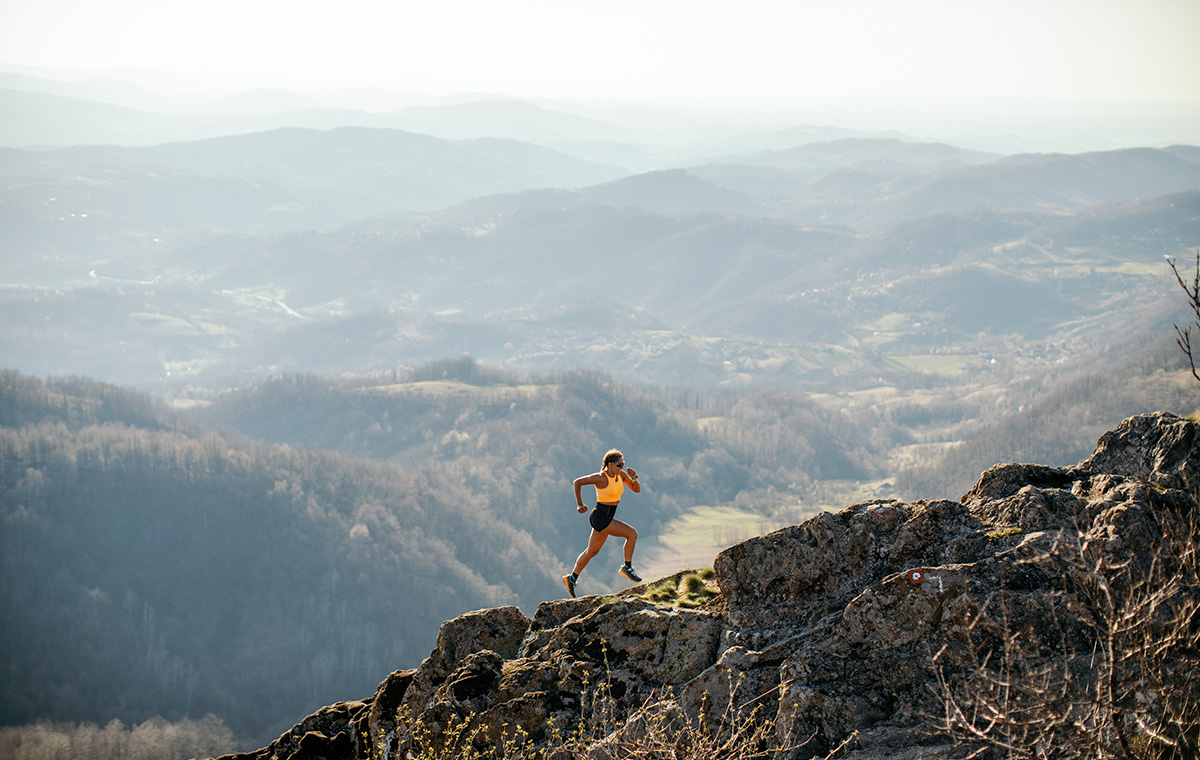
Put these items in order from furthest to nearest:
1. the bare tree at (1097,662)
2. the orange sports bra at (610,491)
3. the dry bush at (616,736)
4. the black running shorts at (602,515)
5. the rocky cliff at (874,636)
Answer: the orange sports bra at (610,491) → the black running shorts at (602,515) → the dry bush at (616,736) → the rocky cliff at (874,636) → the bare tree at (1097,662)

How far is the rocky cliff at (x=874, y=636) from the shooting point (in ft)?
52.6

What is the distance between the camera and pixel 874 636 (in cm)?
1856

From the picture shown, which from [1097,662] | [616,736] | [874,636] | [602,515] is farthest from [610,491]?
[1097,662]

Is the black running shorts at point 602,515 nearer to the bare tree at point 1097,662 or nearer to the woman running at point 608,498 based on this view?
the woman running at point 608,498

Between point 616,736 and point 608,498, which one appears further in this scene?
point 608,498

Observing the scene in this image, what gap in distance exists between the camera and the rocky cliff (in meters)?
16.0

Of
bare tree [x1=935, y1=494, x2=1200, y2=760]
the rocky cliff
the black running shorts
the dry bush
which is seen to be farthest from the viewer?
the black running shorts

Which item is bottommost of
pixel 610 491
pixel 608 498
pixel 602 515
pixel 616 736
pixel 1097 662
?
pixel 616 736

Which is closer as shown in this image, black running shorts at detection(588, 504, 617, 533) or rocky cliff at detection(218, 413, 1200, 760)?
rocky cliff at detection(218, 413, 1200, 760)

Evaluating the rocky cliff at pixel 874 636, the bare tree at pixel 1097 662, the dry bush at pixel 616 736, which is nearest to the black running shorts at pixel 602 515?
the rocky cliff at pixel 874 636

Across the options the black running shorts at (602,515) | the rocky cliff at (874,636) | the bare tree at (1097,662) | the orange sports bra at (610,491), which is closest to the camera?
the bare tree at (1097,662)

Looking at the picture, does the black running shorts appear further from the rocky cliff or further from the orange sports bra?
the rocky cliff

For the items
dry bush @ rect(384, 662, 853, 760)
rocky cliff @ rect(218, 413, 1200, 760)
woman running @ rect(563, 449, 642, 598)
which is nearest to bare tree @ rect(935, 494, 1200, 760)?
rocky cliff @ rect(218, 413, 1200, 760)

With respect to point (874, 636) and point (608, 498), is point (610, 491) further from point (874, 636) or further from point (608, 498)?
point (874, 636)
